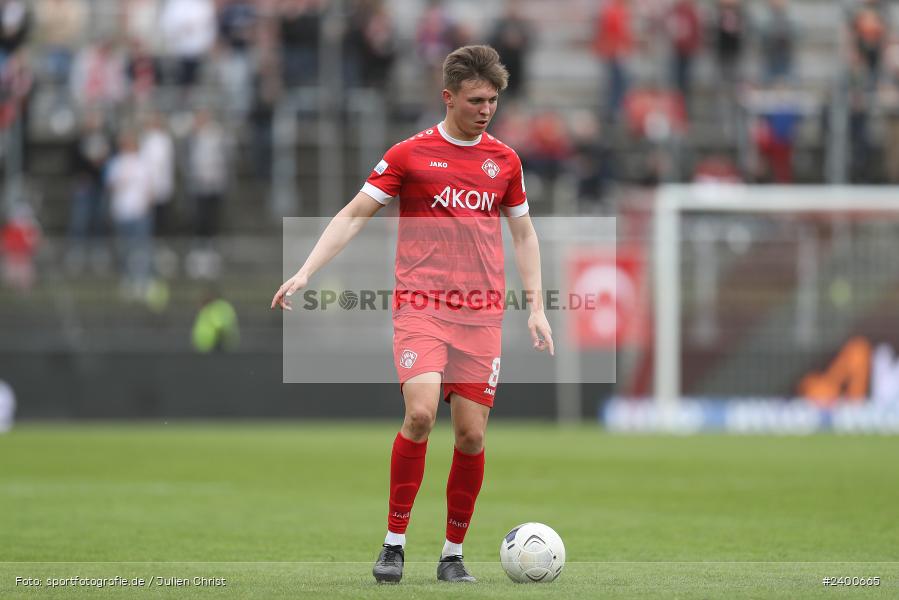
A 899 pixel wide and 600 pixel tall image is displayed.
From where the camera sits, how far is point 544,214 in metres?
23.5

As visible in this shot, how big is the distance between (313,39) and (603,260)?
5.97m

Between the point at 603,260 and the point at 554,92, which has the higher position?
the point at 554,92

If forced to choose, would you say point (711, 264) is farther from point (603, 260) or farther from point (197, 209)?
point (197, 209)

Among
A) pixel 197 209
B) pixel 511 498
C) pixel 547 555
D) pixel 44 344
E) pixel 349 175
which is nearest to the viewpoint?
pixel 547 555

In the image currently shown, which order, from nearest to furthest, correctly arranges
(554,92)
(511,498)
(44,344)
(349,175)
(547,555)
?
(547,555), (511,498), (44,344), (349,175), (554,92)

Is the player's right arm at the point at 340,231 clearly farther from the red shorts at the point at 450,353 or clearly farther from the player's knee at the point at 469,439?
the player's knee at the point at 469,439

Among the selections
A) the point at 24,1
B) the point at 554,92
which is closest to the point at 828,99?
the point at 554,92

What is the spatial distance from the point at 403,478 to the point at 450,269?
1.04 m

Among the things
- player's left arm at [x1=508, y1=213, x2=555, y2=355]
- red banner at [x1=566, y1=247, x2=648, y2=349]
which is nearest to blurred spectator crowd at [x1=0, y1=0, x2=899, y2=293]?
red banner at [x1=566, y1=247, x2=648, y2=349]

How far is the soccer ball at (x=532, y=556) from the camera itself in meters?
7.40

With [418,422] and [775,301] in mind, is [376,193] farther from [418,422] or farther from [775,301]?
[775,301]

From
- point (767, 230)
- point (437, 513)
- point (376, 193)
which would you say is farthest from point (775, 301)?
point (376, 193)

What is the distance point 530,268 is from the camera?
7.94 m

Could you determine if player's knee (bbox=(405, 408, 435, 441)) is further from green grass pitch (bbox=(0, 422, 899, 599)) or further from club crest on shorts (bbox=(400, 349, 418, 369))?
green grass pitch (bbox=(0, 422, 899, 599))
